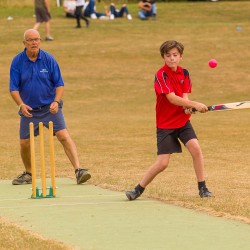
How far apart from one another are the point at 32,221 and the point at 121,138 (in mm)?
10334

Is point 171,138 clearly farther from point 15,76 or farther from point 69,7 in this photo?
point 69,7

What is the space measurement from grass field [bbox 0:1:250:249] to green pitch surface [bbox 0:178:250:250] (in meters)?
0.35

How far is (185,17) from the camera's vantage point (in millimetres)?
42844

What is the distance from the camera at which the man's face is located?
1209 cm

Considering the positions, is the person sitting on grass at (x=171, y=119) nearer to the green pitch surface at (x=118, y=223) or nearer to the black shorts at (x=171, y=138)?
the black shorts at (x=171, y=138)

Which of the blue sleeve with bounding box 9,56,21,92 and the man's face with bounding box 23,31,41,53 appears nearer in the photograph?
the man's face with bounding box 23,31,41,53

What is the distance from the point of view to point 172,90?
34.9 ft

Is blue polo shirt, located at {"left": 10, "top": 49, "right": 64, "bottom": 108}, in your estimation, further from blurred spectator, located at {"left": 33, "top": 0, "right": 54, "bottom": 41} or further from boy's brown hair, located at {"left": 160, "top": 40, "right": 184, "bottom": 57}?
blurred spectator, located at {"left": 33, "top": 0, "right": 54, "bottom": 41}

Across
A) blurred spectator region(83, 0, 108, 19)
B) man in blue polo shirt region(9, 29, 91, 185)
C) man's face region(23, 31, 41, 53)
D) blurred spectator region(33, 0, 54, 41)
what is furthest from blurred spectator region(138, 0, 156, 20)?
man's face region(23, 31, 41, 53)

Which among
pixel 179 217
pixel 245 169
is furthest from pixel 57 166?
pixel 179 217

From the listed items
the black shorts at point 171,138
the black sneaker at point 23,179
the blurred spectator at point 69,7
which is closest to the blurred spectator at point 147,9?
the blurred spectator at point 69,7

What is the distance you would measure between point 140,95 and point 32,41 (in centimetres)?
1709

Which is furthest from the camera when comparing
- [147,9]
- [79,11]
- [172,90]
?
[147,9]

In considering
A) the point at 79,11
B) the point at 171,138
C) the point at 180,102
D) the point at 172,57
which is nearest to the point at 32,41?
the point at 172,57
